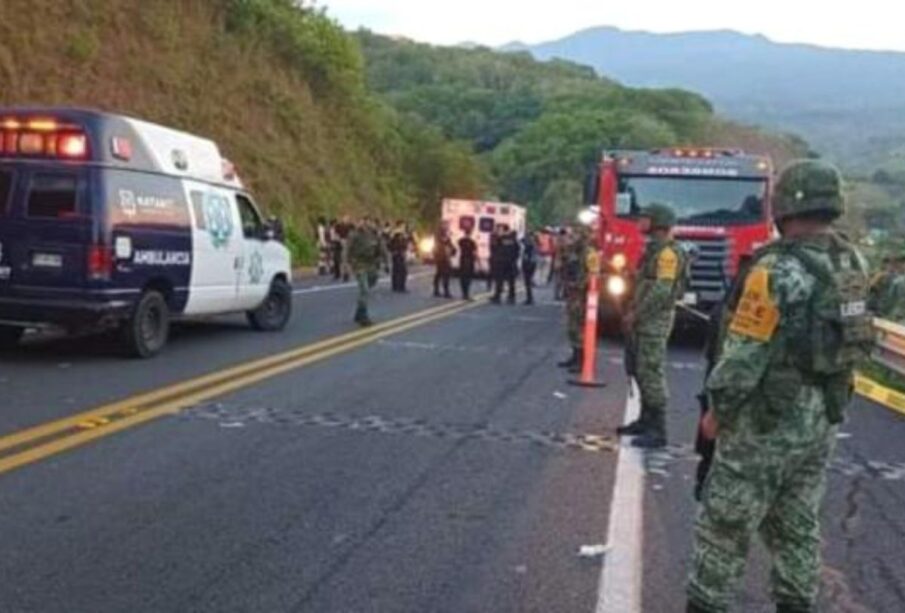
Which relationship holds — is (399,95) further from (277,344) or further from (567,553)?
(567,553)

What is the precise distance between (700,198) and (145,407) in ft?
32.0

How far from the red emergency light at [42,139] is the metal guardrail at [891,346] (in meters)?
7.76

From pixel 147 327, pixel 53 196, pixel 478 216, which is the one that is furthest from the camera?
pixel 478 216

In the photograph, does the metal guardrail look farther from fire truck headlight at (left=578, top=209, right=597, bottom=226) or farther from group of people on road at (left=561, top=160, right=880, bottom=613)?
group of people on road at (left=561, top=160, right=880, bottom=613)

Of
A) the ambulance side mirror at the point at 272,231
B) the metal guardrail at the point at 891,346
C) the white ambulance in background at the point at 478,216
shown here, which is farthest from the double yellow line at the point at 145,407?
the white ambulance in background at the point at 478,216

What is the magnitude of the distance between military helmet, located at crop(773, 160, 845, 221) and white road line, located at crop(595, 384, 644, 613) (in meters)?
1.82

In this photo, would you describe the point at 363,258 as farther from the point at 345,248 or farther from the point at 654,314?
the point at 654,314

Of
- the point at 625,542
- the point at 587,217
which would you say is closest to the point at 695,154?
the point at 587,217

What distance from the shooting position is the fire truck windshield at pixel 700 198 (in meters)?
17.0

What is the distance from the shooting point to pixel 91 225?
12.1 meters

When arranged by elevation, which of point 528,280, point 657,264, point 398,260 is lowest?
point 528,280

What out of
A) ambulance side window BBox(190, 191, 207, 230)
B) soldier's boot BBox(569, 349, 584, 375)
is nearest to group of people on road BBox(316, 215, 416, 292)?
ambulance side window BBox(190, 191, 207, 230)

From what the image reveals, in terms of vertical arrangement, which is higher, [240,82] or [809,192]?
[240,82]

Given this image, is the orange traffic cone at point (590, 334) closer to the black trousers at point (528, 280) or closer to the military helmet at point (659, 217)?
the military helmet at point (659, 217)
